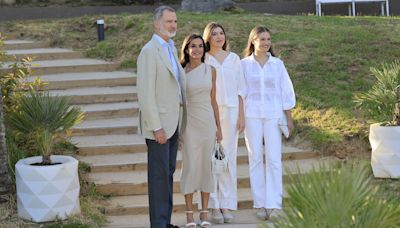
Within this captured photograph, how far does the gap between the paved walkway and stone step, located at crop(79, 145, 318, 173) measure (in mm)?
7339

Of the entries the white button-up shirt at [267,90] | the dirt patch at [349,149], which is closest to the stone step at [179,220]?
the white button-up shirt at [267,90]

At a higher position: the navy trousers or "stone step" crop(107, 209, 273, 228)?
the navy trousers

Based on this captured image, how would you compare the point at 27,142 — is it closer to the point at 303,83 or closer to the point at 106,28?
the point at 303,83

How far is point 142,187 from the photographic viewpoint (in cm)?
785

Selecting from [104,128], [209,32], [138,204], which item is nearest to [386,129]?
[209,32]

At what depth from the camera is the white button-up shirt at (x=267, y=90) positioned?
707cm

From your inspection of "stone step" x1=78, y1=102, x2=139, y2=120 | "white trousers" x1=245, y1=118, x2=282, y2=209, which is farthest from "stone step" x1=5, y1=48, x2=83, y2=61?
"white trousers" x1=245, y1=118, x2=282, y2=209

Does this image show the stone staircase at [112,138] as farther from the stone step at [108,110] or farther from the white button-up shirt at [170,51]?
the white button-up shirt at [170,51]

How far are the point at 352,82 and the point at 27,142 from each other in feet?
14.8

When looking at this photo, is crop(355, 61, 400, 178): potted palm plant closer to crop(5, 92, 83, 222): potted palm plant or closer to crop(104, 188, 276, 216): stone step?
crop(104, 188, 276, 216): stone step

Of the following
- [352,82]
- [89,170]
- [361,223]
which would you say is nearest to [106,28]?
[352,82]

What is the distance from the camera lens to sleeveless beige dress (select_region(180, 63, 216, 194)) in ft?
22.2

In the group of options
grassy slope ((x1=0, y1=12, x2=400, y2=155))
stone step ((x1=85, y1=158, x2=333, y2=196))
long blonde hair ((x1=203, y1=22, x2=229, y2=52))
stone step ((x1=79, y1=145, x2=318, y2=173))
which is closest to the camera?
long blonde hair ((x1=203, y1=22, x2=229, y2=52))

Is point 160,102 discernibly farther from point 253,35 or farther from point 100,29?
point 100,29
